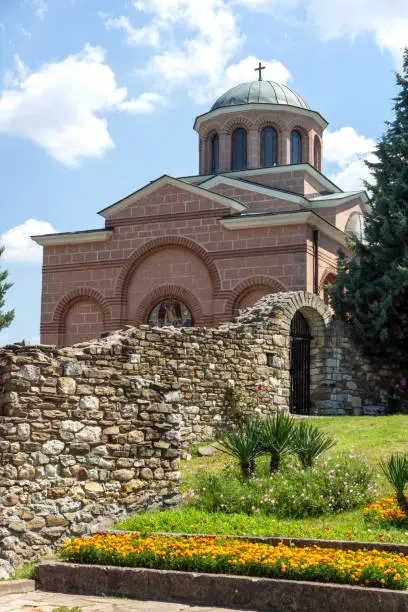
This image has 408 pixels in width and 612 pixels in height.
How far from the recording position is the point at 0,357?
785cm

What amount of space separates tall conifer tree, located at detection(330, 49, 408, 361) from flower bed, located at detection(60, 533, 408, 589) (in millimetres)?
10343

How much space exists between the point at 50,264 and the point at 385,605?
19068mm

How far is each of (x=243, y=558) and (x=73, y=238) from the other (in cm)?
1767

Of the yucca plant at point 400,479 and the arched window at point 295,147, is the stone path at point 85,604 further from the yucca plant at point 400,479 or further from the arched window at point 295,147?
the arched window at point 295,147

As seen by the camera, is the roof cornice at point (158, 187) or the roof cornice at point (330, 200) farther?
the roof cornice at point (330, 200)

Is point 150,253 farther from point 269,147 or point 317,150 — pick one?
point 317,150

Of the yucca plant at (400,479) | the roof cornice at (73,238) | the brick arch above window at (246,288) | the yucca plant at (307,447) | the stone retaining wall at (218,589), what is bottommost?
the stone retaining wall at (218,589)

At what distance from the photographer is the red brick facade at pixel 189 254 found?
20453 millimetres

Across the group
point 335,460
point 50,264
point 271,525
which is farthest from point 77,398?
point 50,264

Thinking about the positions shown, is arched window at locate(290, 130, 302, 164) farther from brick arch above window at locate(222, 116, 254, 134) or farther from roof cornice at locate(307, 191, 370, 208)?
roof cornice at locate(307, 191, 370, 208)

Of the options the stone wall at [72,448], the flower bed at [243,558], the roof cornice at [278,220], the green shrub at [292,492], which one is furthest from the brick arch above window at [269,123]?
the flower bed at [243,558]

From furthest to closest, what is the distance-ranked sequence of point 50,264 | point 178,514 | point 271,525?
point 50,264 < point 178,514 < point 271,525

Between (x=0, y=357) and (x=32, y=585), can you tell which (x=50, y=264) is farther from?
(x=32, y=585)

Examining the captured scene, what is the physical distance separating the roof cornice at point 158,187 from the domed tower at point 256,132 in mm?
4120
